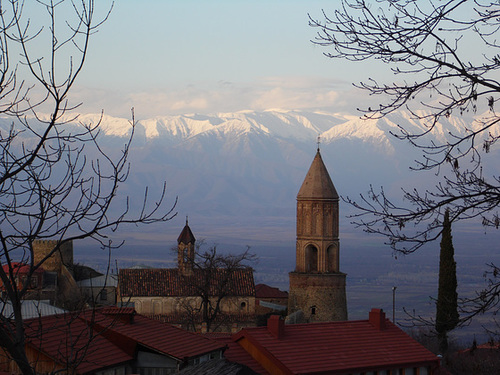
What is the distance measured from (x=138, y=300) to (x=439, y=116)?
154 feet

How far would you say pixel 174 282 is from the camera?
55.0 m

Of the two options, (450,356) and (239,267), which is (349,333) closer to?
(450,356)

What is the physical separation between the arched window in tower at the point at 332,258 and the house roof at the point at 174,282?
5587mm

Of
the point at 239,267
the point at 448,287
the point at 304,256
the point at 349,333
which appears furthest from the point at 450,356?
the point at 239,267

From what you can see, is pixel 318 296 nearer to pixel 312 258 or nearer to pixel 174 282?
pixel 312 258

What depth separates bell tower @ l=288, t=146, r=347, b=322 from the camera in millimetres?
49281

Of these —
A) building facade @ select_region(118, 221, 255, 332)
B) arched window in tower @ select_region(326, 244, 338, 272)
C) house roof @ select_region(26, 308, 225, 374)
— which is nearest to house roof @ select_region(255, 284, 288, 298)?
building facade @ select_region(118, 221, 255, 332)

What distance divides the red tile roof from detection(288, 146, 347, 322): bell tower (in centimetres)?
1939

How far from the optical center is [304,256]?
167ft

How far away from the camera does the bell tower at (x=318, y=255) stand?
49.3 meters

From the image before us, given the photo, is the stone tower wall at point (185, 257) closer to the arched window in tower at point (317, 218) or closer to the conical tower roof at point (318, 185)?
the arched window in tower at point (317, 218)

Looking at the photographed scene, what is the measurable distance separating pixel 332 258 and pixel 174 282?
10444 mm

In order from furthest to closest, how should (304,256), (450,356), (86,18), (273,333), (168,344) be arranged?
1. (304,256)
2. (450,356)
3. (273,333)
4. (168,344)
5. (86,18)

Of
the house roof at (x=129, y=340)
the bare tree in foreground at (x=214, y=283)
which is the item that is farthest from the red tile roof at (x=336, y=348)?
the bare tree in foreground at (x=214, y=283)
